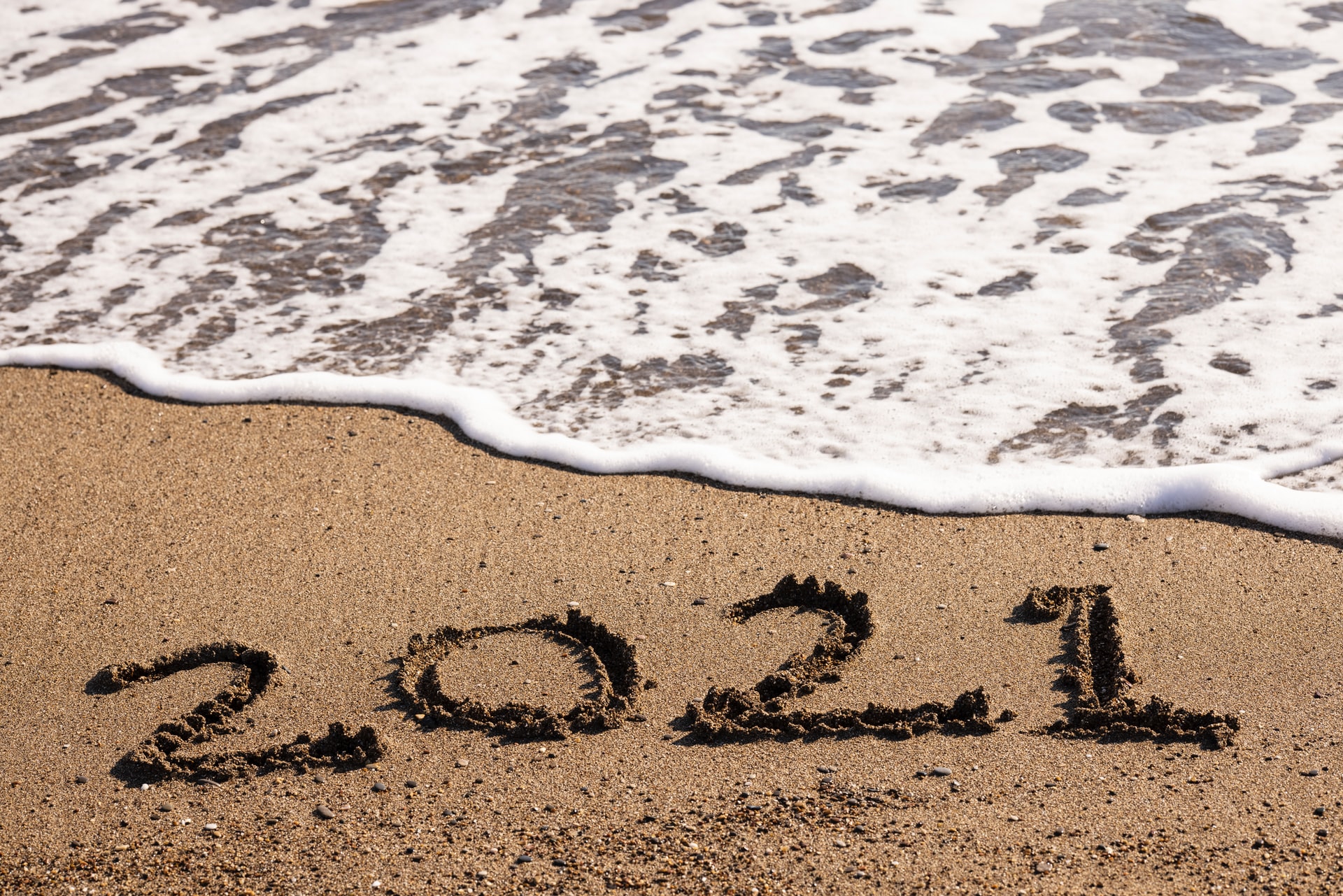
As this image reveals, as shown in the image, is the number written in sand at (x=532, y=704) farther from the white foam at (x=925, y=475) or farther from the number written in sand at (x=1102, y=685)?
the number written in sand at (x=1102, y=685)

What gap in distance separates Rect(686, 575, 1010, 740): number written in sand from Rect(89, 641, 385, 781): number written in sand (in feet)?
2.67

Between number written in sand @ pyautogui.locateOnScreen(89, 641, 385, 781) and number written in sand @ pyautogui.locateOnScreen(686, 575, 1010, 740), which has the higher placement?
number written in sand @ pyautogui.locateOnScreen(89, 641, 385, 781)

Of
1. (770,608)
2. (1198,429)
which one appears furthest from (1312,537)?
(770,608)

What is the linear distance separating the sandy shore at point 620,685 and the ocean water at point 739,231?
0.38 meters

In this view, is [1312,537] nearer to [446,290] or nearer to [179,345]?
[446,290]

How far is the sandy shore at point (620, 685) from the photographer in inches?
97.2

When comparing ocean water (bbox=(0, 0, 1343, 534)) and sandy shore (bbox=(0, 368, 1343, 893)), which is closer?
sandy shore (bbox=(0, 368, 1343, 893))

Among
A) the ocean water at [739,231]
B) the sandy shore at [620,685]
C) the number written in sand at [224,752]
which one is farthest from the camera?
the ocean water at [739,231]

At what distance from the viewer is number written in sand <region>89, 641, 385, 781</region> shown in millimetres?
2771

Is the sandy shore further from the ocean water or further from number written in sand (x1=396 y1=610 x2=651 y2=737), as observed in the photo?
the ocean water

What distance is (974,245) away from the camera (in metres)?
5.23

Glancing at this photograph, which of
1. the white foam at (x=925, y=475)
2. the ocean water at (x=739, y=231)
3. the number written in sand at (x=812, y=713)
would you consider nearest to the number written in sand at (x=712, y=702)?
the number written in sand at (x=812, y=713)

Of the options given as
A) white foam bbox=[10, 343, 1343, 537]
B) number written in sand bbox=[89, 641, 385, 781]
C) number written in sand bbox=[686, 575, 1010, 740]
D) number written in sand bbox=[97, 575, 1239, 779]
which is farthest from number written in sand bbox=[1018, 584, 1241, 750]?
number written in sand bbox=[89, 641, 385, 781]

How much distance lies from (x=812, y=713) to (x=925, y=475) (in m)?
1.19
